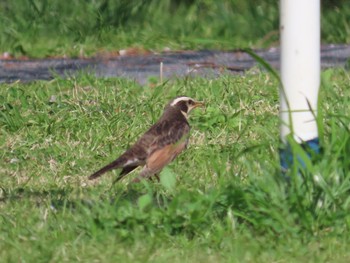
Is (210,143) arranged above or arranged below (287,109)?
below

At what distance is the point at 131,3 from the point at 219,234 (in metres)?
8.55

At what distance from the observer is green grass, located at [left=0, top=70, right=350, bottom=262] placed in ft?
21.8

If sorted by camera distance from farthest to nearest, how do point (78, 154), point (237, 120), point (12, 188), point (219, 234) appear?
point (237, 120) < point (78, 154) < point (12, 188) < point (219, 234)

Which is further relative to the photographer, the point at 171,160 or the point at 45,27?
the point at 45,27

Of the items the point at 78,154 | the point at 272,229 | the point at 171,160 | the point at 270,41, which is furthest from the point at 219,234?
the point at 270,41

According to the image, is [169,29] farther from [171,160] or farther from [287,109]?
[287,109]

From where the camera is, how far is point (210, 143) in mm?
9422

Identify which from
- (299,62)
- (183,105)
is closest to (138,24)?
(183,105)

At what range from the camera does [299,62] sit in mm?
7043

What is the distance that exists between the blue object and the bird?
1450mm

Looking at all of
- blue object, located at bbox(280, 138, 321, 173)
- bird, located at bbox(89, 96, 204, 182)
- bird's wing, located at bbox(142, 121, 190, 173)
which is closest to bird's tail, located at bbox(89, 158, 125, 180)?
bird, located at bbox(89, 96, 204, 182)

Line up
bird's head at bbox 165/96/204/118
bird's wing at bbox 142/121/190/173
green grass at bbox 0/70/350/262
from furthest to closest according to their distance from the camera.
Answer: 1. bird's head at bbox 165/96/204/118
2. bird's wing at bbox 142/121/190/173
3. green grass at bbox 0/70/350/262

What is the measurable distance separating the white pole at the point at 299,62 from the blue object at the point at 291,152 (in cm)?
7

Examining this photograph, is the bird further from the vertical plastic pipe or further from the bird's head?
the vertical plastic pipe
